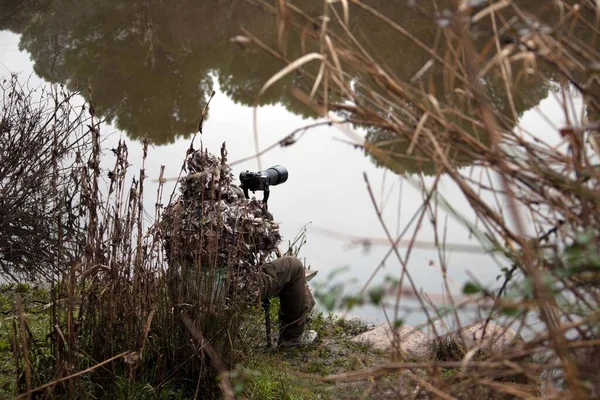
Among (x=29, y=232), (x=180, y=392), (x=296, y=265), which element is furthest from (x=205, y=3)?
(x=180, y=392)

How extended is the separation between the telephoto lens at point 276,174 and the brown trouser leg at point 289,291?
538 mm

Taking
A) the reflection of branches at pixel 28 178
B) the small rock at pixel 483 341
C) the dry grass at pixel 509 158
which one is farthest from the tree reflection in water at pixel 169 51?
the dry grass at pixel 509 158

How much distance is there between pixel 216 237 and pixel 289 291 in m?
1.60

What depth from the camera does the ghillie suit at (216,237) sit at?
371cm

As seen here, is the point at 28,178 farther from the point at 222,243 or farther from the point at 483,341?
the point at 483,341

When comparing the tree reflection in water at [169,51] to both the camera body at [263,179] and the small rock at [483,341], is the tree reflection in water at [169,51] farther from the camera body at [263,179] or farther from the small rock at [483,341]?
the small rock at [483,341]

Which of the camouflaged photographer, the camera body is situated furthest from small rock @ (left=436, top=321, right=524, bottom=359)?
the camera body

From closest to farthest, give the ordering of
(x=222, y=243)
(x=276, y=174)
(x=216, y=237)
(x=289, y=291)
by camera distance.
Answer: (x=216, y=237)
(x=222, y=243)
(x=276, y=174)
(x=289, y=291)

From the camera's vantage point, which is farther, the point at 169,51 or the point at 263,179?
the point at 169,51

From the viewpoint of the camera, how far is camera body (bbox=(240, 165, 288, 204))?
463 cm

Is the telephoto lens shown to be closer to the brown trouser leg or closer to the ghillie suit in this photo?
the ghillie suit

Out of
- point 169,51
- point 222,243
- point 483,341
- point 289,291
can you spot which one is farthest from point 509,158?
point 169,51

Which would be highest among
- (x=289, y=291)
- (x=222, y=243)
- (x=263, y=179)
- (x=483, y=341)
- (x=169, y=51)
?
(x=169, y=51)

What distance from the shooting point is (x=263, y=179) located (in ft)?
15.2
